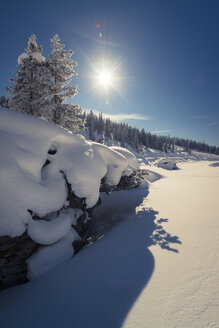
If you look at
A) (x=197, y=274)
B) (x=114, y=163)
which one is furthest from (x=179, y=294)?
(x=114, y=163)

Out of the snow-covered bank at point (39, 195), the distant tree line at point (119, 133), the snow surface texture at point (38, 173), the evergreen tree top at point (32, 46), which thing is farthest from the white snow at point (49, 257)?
the distant tree line at point (119, 133)

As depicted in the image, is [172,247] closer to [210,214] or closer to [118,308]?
[118,308]

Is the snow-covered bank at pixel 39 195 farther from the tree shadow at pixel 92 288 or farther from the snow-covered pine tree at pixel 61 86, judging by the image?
the snow-covered pine tree at pixel 61 86

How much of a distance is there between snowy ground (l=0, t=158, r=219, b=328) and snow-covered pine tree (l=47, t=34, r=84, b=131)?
930 cm

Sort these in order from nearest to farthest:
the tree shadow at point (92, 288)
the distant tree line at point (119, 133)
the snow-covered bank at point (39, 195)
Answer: the tree shadow at point (92, 288) < the snow-covered bank at point (39, 195) < the distant tree line at point (119, 133)

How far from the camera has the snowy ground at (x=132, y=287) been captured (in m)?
2.55

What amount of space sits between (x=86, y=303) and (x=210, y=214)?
6361mm

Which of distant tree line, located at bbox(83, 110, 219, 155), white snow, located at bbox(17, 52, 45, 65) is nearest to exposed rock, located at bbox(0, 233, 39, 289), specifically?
white snow, located at bbox(17, 52, 45, 65)

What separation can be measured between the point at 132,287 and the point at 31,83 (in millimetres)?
13025

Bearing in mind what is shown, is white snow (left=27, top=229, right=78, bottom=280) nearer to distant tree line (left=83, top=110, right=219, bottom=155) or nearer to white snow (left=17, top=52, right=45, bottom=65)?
white snow (left=17, top=52, right=45, bottom=65)

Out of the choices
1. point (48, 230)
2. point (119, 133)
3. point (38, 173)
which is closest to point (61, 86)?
point (38, 173)

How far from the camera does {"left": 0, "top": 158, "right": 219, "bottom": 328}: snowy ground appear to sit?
100 inches

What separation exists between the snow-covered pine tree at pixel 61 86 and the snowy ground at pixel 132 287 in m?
9.30

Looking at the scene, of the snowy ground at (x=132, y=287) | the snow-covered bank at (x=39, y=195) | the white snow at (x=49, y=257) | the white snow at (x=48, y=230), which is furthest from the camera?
the white snow at (x=48, y=230)
